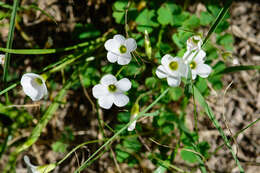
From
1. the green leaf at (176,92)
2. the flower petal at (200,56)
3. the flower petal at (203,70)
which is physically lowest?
the green leaf at (176,92)

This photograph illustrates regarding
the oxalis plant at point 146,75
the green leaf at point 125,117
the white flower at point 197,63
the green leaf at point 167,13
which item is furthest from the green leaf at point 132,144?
the green leaf at point 167,13

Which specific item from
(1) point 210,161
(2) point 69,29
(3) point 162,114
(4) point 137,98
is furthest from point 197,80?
(2) point 69,29

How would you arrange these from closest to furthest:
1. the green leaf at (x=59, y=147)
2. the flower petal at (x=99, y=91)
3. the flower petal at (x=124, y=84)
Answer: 1. the flower petal at (x=124, y=84)
2. the flower petal at (x=99, y=91)
3. the green leaf at (x=59, y=147)

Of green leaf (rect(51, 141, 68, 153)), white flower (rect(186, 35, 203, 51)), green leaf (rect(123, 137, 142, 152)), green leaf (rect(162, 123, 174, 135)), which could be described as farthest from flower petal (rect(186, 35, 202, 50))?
green leaf (rect(51, 141, 68, 153))

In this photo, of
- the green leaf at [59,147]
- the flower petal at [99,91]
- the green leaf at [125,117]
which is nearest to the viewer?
the flower petal at [99,91]

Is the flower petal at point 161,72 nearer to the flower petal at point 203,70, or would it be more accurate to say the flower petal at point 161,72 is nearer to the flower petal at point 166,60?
the flower petal at point 166,60

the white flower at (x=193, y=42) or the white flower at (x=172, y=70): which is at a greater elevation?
the white flower at (x=193, y=42)

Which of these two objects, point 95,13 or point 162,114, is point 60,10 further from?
point 162,114
